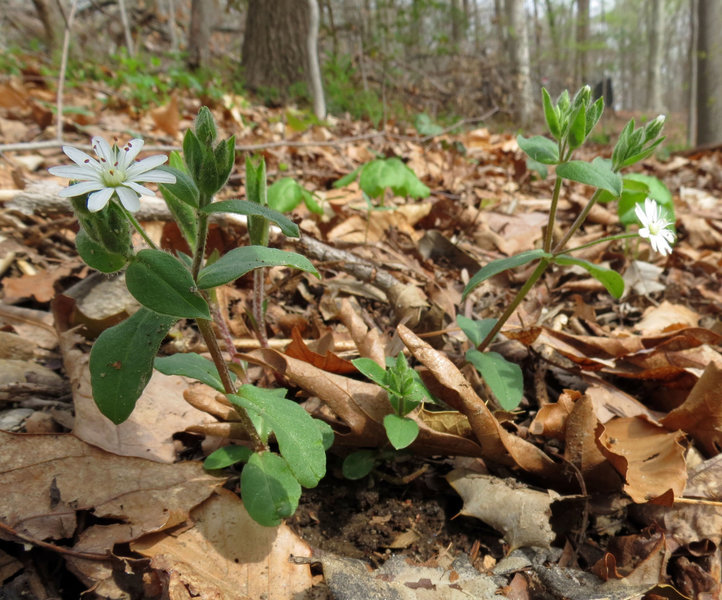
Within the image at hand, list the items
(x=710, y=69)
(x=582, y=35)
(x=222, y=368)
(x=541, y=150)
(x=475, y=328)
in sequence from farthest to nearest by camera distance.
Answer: (x=582, y=35)
(x=710, y=69)
(x=475, y=328)
(x=541, y=150)
(x=222, y=368)

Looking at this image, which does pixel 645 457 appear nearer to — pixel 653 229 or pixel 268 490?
pixel 653 229

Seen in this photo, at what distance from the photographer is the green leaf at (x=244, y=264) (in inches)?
38.3

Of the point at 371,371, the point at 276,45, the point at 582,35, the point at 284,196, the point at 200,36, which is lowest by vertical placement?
the point at 371,371

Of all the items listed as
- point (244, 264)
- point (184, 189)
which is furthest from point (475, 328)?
point (184, 189)

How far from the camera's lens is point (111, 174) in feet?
3.14

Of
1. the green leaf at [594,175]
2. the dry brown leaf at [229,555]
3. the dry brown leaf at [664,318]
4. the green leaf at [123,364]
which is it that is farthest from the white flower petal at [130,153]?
the dry brown leaf at [664,318]

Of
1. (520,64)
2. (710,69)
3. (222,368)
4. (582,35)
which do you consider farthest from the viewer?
(582,35)

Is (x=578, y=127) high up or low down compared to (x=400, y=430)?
up

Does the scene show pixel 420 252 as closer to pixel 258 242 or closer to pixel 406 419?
pixel 258 242

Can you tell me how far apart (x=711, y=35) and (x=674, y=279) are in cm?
899

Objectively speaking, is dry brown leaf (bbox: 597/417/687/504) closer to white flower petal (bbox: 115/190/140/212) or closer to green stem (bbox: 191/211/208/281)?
green stem (bbox: 191/211/208/281)

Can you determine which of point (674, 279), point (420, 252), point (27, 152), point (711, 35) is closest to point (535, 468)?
point (420, 252)

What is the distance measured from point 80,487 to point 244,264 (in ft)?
2.22

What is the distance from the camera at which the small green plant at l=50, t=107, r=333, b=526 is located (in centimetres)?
95
